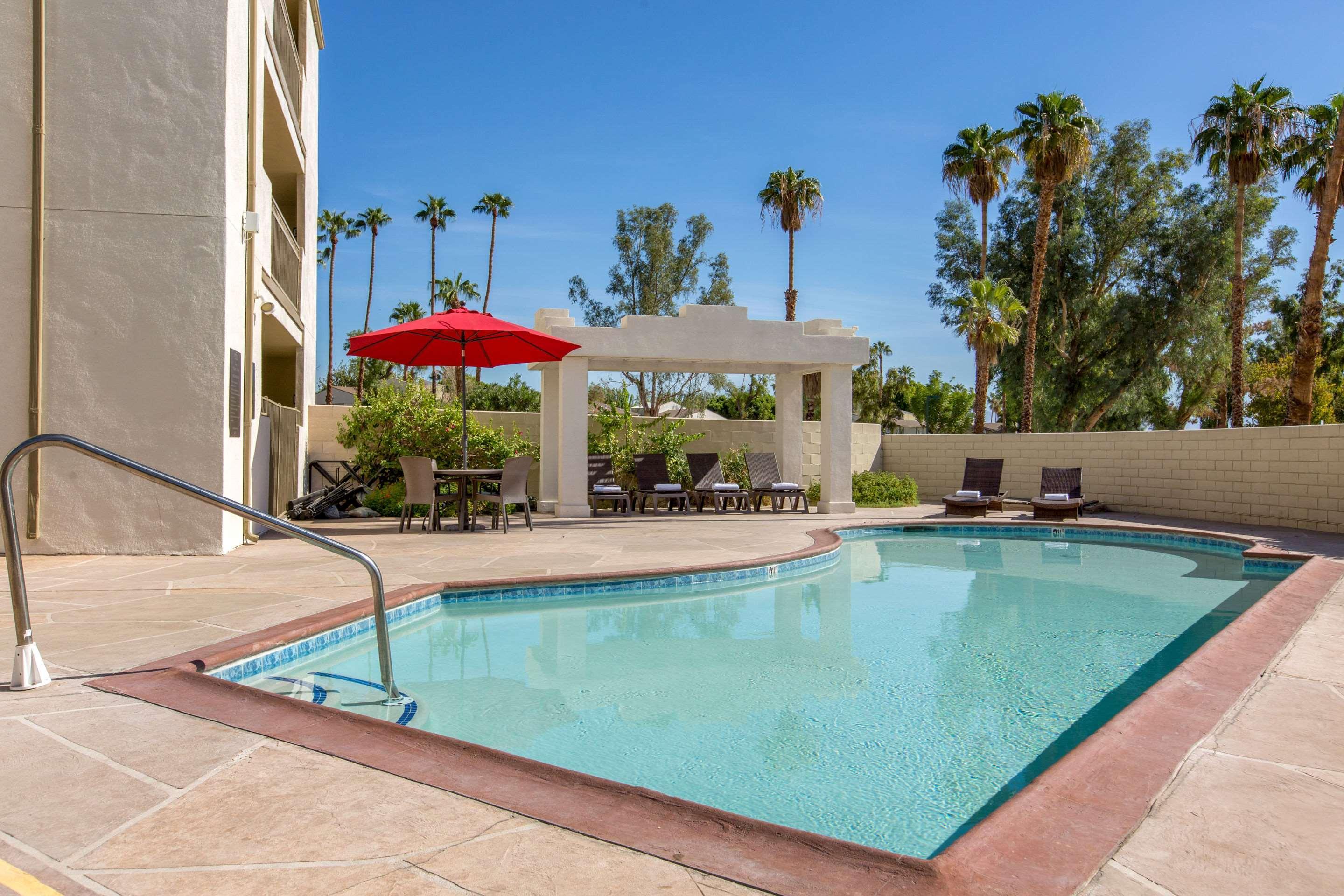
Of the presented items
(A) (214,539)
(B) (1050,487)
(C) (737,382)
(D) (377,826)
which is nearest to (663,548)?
(A) (214,539)

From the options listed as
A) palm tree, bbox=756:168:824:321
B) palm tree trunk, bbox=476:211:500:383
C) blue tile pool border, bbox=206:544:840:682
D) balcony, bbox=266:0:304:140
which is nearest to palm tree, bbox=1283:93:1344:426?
blue tile pool border, bbox=206:544:840:682

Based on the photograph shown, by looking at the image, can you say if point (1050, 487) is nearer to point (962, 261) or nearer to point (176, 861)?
point (176, 861)

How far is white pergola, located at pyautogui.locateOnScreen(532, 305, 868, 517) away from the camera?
43.9ft

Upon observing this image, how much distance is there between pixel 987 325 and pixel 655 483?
1285cm

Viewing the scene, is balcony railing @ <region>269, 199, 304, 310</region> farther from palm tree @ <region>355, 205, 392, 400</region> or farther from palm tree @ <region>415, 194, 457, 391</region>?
palm tree @ <region>355, 205, 392, 400</region>

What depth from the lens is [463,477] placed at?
10.4 m

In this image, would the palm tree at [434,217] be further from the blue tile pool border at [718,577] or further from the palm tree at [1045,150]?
the blue tile pool border at [718,577]

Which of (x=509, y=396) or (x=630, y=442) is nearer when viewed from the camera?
(x=630, y=442)

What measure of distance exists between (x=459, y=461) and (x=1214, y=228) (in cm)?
2248

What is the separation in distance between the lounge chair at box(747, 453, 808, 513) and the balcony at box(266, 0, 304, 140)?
30.2ft

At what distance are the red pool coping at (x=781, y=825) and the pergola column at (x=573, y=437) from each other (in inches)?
356

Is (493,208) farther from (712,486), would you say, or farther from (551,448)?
(712,486)

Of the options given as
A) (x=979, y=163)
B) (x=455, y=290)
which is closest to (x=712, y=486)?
(x=979, y=163)

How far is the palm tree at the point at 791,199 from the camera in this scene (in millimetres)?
28547
